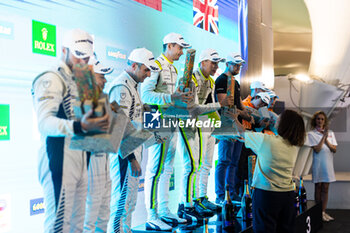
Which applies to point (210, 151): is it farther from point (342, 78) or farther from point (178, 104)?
point (342, 78)

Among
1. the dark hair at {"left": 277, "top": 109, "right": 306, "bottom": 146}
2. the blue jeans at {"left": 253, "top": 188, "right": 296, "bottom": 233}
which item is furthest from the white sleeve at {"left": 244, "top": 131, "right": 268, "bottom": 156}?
the blue jeans at {"left": 253, "top": 188, "right": 296, "bottom": 233}

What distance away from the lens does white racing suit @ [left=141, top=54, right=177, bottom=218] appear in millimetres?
3244

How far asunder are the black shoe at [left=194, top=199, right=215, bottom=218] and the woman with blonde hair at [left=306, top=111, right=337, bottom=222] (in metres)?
2.13

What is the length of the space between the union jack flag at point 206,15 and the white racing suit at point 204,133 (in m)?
1.23

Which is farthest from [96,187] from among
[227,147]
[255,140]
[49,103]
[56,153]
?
[227,147]

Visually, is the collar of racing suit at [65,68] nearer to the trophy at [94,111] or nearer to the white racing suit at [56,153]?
the white racing suit at [56,153]

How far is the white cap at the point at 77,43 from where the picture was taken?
2066mm

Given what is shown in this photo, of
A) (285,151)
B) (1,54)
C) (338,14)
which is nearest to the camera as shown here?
(1,54)

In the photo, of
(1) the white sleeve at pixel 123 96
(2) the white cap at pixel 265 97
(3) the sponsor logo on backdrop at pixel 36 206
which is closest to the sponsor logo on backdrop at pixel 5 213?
(3) the sponsor logo on backdrop at pixel 36 206

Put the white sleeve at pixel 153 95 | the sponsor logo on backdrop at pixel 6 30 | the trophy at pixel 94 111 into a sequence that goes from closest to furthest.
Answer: the trophy at pixel 94 111 → the sponsor logo on backdrop at pixel 6 30 → the white sleeve at pixel 153 95

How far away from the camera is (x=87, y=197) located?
2.39m

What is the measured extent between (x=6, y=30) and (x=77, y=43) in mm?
831

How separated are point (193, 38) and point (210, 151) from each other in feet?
4.81

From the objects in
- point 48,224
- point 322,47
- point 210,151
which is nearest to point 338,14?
point 322,47
